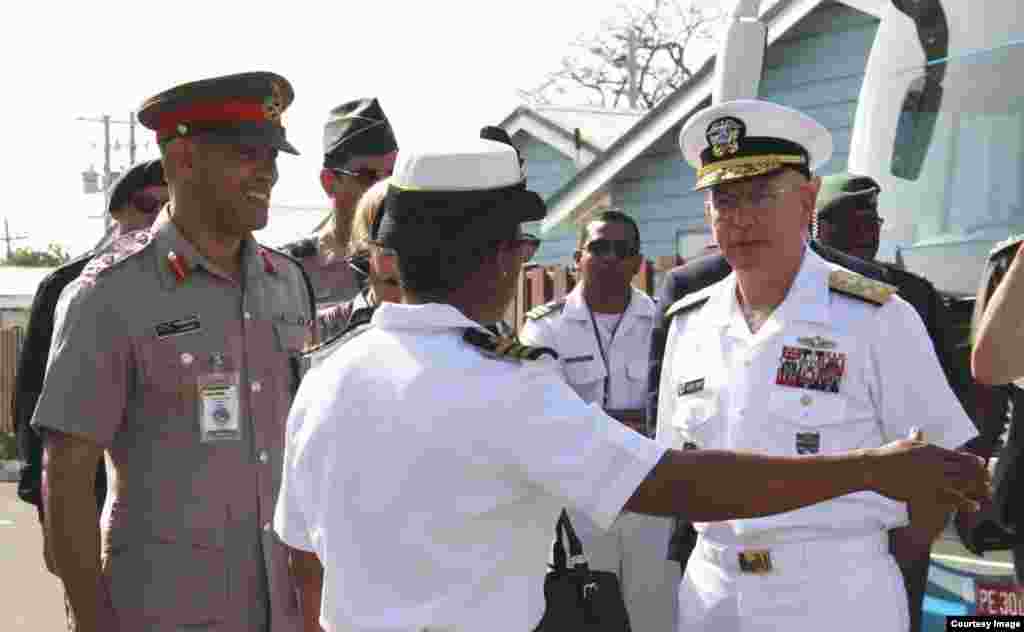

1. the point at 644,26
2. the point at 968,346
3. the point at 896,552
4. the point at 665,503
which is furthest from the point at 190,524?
the point at 644,26

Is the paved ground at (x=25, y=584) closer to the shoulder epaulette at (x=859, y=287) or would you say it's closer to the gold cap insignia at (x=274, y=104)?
the gold cap insignia at (x=274, y=104)

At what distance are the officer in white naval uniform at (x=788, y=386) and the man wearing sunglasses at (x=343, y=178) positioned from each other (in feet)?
4.77

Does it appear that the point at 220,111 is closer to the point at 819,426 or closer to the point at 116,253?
the point at 116,253

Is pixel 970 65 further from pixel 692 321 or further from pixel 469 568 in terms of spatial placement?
pixel 469 568

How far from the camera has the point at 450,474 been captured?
7.62ft

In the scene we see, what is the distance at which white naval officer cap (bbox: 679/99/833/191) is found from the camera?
11.8 ft

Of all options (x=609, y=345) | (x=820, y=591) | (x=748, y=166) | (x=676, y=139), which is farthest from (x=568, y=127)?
(x=820, y=591)

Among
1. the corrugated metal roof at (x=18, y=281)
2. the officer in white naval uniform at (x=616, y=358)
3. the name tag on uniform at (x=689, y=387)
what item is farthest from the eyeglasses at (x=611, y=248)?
the corrugated metal roof at (x=18, y=281)

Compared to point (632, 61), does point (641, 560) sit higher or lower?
lower

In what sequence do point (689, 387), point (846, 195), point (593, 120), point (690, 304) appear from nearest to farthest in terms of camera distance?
point (689, 387) < point (690, 304) < point (846, 195) < point (593, 120)

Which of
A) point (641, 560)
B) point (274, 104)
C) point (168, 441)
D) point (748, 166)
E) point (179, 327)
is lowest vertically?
point (641, 560)

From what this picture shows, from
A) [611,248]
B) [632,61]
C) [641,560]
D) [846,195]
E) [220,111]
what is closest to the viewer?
[220,111]

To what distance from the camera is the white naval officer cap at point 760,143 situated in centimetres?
359

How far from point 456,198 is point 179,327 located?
1.13 m
